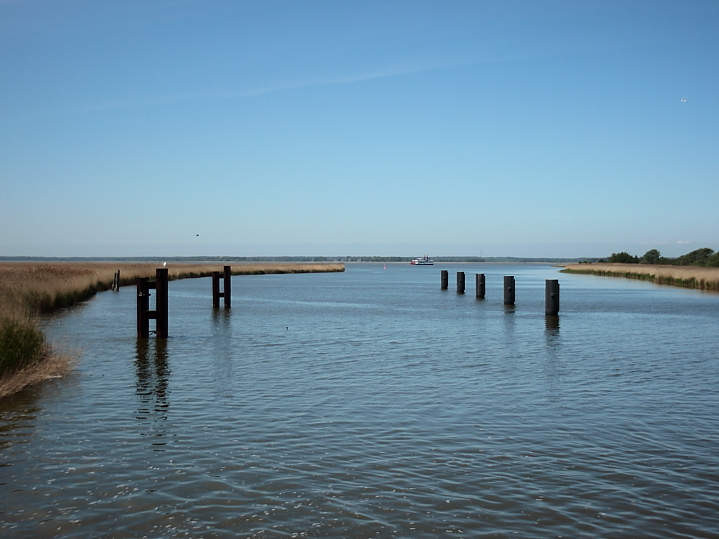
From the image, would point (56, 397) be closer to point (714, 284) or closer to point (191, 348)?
point (191, 348)

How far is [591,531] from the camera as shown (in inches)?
218

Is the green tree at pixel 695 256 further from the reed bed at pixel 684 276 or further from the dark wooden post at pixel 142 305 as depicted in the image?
the dark wooden post at pixel 142 305

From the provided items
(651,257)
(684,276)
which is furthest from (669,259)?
(684,276)

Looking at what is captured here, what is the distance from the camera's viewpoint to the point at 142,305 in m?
17.7

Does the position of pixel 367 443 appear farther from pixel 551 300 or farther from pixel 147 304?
pixel 551 300

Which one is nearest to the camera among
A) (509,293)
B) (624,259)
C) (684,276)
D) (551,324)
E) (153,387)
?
(153,387)

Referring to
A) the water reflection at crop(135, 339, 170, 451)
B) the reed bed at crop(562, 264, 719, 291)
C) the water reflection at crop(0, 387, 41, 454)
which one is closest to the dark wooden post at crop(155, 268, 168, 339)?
the water reflection at crop(135, 339, 170, 451)

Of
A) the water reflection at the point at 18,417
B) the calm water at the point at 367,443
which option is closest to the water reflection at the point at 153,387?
the calm water at the point at 367,443

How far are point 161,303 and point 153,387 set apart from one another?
22.2 feet

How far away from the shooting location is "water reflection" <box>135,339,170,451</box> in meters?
8.77

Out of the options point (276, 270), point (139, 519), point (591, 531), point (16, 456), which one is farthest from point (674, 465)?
point (276, 270)

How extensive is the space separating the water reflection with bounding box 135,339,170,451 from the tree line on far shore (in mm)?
81134

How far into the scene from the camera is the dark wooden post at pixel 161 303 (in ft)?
57.3

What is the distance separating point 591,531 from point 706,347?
13574 millimetres
